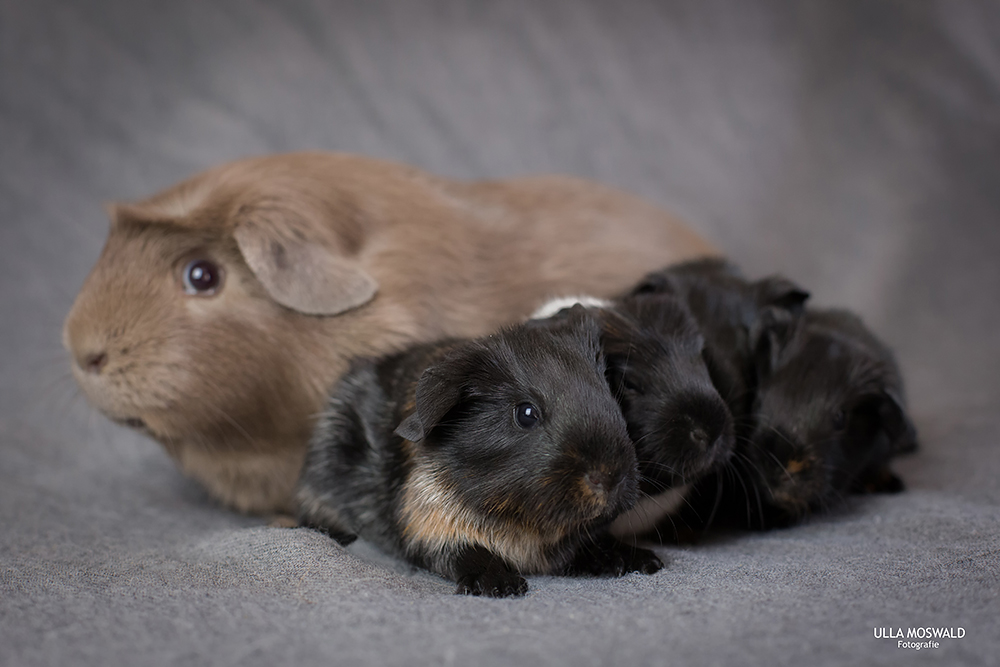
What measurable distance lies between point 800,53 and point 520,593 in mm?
3275

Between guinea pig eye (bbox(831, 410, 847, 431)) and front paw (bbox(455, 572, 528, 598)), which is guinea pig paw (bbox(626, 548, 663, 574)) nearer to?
front paw (bbox(455, 572, 528, 598))

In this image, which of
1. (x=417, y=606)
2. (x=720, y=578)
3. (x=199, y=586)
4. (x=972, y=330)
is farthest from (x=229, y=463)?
(x=972, y=330)

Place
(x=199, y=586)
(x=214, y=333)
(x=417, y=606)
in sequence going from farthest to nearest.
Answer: (x=214, y=333) → (x=199, y=586) → (x=417, y=606)

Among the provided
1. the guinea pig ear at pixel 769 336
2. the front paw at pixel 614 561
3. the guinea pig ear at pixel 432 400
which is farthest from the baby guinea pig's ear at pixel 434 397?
the guinea pig ear at pixel 769 336

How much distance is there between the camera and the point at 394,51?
391cm

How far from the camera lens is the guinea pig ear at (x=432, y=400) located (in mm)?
1760

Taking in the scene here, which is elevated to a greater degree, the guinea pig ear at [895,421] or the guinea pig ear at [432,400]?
the guinea pig ear at [895,421]

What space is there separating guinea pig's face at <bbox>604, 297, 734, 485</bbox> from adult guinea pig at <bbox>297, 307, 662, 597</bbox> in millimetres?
117

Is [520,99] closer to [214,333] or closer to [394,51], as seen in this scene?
[394,51]

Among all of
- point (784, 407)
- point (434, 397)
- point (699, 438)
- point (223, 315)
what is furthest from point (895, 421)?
point (223, 315)

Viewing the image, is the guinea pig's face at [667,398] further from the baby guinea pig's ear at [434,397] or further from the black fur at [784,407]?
the baby guinea pig's ear at [434,397]

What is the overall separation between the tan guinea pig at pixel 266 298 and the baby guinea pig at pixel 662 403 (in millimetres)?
545

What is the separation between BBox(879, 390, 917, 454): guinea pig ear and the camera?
225cm

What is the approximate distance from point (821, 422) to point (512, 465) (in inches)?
35.4
